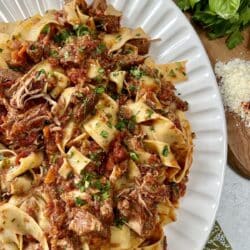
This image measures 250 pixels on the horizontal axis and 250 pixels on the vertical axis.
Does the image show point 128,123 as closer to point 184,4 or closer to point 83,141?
point 83,141

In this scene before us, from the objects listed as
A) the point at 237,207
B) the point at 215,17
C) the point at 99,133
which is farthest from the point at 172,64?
the point at 237,207

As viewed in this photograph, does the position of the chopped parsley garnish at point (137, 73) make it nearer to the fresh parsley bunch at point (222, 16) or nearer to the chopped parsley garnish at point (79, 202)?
the fresh parsley bunch at point (222, 16)

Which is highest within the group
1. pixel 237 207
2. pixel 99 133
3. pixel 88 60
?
pixel 88 60

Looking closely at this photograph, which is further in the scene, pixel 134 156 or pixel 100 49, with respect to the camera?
pixel 100 49

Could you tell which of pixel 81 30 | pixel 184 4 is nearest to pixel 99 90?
pixel 81 30

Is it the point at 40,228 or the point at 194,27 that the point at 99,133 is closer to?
the point at 40,228
